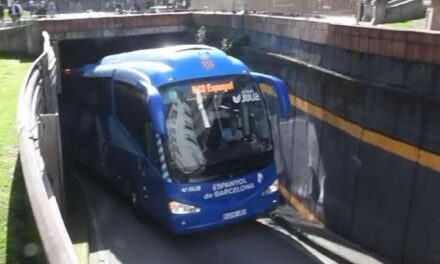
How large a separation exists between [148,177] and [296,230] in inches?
130

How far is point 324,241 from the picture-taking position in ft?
32.4

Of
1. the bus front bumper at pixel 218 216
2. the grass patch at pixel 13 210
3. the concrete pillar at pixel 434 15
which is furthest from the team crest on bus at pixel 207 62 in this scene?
the concrete pillar at pixel 434 15

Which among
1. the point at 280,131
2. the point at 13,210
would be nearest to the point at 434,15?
the point at 280,131

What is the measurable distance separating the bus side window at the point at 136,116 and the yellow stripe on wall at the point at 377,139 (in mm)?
3917

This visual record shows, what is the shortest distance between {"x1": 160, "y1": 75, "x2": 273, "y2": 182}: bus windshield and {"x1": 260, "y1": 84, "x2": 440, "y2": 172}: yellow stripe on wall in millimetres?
1718

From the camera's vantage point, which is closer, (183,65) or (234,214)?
(234,214)

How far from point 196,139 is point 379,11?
745cm

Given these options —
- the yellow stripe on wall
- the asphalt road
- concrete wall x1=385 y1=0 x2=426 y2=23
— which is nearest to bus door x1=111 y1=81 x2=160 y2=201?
the asphalt road

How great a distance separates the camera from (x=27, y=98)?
7.59m

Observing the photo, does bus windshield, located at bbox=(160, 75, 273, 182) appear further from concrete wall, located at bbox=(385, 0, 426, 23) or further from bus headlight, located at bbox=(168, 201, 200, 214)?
concrete wall, located at bbox=(385, 0, 426, 23)

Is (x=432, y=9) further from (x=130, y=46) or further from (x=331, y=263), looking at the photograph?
(x=130, y=46)

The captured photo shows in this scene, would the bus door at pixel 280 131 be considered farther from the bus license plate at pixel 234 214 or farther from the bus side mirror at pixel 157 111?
the bus side mirror at pixel 157 111

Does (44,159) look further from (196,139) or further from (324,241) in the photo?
(324,241)

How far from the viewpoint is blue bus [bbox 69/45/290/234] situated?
8.89 metres
